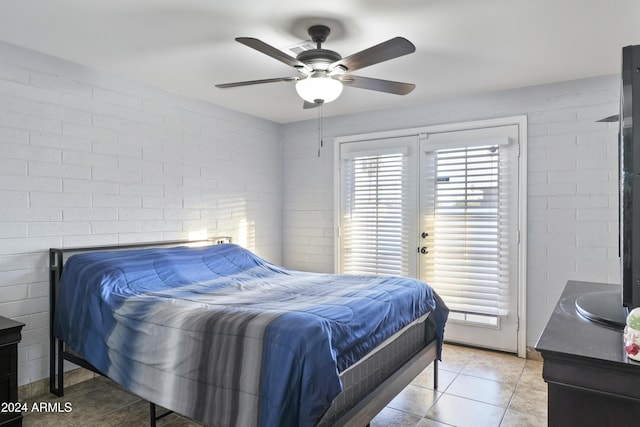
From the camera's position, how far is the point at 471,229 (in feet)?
→ 12.8

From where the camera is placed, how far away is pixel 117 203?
11.1 ft

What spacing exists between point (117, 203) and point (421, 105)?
3.06 metres

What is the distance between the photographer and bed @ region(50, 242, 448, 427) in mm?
1755

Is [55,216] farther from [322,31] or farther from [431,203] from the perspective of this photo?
[431,203]

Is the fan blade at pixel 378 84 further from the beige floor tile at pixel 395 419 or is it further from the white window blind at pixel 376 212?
the beige floor tile at pixel 395 419

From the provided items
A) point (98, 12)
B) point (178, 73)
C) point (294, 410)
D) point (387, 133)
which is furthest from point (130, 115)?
point (294, 410)

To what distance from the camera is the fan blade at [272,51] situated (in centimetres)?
197

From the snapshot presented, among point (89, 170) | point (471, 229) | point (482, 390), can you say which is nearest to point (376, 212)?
point (471, 229)

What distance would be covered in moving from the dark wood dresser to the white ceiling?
1.90m

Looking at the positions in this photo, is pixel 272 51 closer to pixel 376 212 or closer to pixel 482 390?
pixel 376 212

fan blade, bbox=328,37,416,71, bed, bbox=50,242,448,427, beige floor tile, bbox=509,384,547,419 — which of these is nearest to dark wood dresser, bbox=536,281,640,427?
bed, bbox=50,242,448,427

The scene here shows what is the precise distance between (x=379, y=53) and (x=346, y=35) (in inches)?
23.3

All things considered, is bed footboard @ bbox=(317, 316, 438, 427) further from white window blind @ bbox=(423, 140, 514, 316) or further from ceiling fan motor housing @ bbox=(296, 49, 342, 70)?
ceiling fan motor housing @ bbox=(296, 49, 342, 70)

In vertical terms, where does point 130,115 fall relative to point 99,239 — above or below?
above
